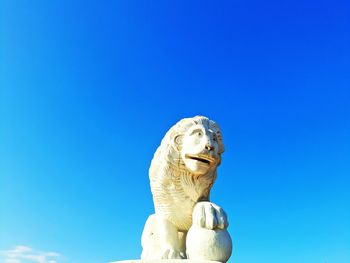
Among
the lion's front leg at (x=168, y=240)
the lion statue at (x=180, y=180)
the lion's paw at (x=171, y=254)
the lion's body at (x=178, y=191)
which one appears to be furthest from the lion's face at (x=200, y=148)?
the lion's paw at (x=171, y=254)

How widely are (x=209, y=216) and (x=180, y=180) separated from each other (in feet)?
1.93

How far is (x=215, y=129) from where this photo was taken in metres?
4.24

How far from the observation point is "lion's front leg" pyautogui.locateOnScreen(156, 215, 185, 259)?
12.2 ft

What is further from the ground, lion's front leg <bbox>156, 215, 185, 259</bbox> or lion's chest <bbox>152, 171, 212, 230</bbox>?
lion's chest <bbox>152, 171, 212, 230</bbox>

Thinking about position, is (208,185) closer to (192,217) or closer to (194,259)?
(192,217)

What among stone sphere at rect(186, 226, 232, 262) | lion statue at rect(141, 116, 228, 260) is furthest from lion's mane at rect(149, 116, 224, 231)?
stone sphere at rect(186, 226, 232, 262)

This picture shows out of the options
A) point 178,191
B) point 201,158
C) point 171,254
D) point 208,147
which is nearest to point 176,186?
point 178,191

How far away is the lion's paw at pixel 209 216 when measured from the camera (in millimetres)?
3557

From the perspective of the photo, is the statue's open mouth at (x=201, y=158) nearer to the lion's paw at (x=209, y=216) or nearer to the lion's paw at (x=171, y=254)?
the lion's paw at (x=209, y=216)

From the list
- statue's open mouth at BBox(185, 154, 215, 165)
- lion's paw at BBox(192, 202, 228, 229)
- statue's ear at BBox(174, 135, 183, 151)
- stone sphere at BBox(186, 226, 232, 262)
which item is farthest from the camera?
statue's ear at BBox(174, 135, 183, 151)

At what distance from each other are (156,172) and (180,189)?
335 millimetres

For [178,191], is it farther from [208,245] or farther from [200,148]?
[208,245]

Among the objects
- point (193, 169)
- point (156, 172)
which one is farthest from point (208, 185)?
point (156, 172)

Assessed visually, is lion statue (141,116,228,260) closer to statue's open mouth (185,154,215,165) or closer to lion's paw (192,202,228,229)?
statue's open mouth (185,154,215,165)
